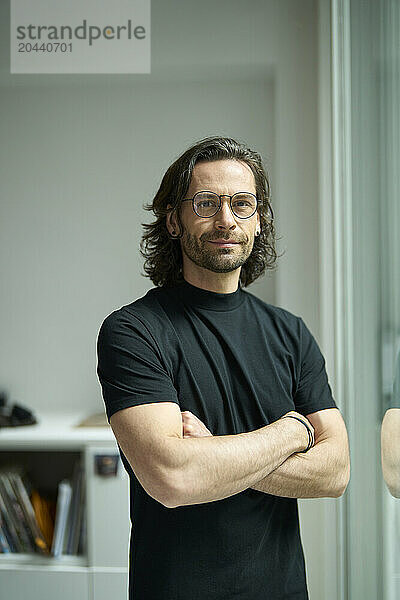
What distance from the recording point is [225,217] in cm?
121

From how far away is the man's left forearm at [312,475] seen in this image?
1164 millimetres

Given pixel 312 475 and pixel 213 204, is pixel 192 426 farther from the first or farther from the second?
pixel 213 204

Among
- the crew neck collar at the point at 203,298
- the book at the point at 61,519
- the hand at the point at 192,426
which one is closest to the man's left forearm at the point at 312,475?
the hand at the point at 192,426

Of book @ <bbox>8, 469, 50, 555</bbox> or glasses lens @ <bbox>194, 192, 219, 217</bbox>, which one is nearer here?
glasses lens @ <bbox>194, 192, 219, 217</bbox>

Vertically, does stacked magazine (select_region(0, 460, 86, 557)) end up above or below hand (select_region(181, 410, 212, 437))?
below

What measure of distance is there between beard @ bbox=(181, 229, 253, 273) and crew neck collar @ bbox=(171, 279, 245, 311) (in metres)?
0.06

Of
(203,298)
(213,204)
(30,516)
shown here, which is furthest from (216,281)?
(30,516)

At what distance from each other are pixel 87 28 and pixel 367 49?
107cm

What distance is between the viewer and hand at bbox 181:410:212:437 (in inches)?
44.4

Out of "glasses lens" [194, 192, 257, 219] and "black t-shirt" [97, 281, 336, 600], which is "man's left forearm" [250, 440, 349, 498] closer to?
"black t-shirt" [97, 281, 336, 600]

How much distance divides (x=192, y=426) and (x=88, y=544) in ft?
4.17

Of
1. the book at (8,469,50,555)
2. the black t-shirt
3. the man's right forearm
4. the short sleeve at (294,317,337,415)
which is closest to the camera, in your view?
the man's right forearm

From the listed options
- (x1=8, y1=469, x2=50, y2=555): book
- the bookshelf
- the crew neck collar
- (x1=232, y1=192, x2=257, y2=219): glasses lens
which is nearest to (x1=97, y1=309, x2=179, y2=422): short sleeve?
the crew neck collar

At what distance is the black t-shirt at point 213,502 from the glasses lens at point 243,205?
6.2 inches
